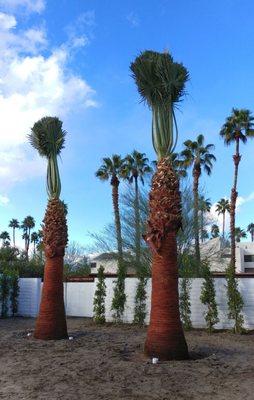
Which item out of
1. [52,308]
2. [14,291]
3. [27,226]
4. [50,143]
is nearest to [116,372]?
[52,308]

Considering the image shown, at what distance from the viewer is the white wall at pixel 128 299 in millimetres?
18469

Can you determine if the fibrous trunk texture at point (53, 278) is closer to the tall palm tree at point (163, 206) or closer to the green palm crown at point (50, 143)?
the green palm crown at point (50, 143)

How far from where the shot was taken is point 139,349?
1256 cm

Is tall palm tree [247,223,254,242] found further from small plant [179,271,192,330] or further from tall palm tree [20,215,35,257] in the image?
small plant [179,271,192,330]

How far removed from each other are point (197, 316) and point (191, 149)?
22.2 metres

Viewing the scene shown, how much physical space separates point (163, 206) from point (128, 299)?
10441 millimetres

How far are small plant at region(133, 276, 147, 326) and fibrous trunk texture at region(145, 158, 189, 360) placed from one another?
351 inches

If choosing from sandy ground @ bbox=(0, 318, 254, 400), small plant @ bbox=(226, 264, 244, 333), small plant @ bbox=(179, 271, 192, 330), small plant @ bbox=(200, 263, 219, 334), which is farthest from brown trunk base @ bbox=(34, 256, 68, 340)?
small plant @ bbox=(226, 264, 244, 333)

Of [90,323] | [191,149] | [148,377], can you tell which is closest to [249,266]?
[191,149]

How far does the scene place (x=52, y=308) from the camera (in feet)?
50.2

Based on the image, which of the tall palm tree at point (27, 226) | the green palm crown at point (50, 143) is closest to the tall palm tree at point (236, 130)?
the green palm crown at point (50, 143)

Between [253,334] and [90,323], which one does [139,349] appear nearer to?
[253,334]

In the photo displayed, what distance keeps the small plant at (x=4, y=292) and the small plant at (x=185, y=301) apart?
Answer: 36.1 feet

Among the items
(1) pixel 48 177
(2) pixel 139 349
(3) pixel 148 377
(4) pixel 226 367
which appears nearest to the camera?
(3) pixel 148 377
